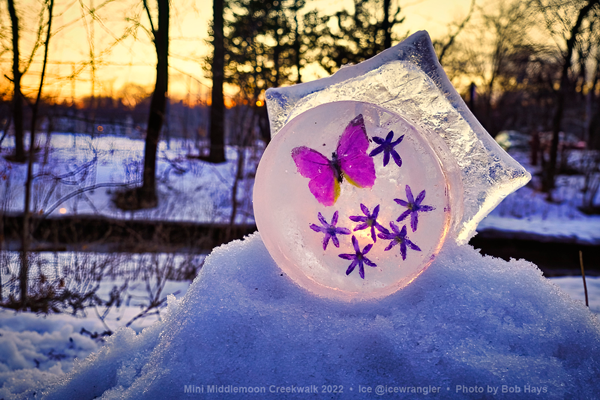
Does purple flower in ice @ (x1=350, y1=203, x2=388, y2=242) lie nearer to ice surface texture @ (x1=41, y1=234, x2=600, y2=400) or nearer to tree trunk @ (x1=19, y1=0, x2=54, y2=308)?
ice surface texture @ (x1=41, y1=234, x2=600, y2=400)

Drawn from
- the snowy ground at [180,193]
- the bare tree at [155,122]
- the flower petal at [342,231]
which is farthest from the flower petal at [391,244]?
the bare tree at [155,122]

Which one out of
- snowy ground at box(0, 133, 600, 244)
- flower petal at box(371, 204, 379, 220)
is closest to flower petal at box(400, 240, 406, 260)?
flower petal at box(371, 204, 379, 220)

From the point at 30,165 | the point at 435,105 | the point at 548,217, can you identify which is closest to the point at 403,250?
the point at 435,105

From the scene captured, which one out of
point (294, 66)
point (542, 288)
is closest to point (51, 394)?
point (542, 288)

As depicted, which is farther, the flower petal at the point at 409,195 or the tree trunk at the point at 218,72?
the tree trunk at the point at 218,72

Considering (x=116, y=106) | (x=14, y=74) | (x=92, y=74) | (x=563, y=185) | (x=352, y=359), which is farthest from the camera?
(x=563, y=185)

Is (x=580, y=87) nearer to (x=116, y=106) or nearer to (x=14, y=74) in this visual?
(x=116, y=106)

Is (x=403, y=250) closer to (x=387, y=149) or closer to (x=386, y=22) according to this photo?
(x=387, y=149)

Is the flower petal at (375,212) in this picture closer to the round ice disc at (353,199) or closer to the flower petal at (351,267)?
the round ice disc at (353,199)
